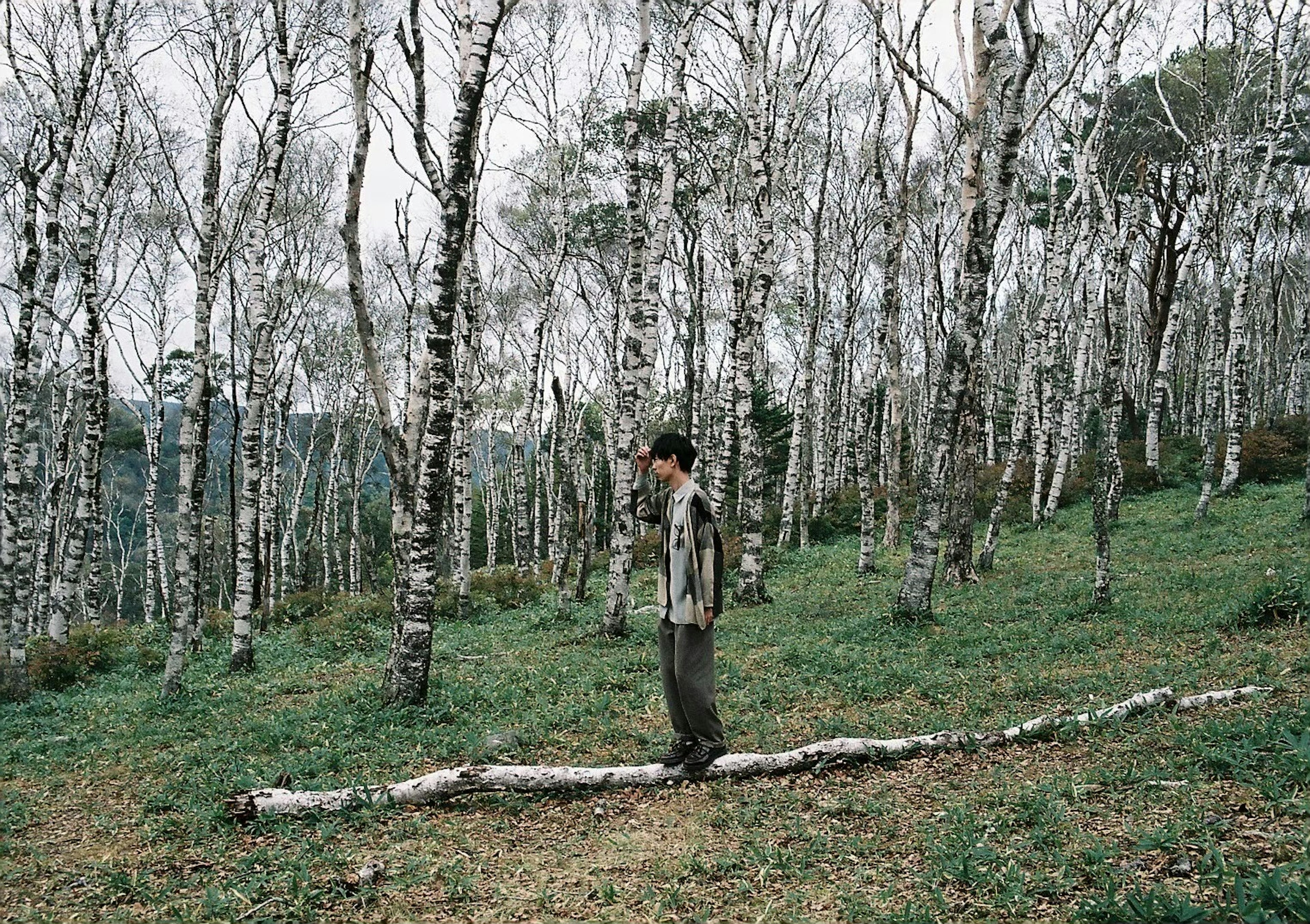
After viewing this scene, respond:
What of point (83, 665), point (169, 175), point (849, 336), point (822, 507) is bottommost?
point (83, 665)

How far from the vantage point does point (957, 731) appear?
230 inches

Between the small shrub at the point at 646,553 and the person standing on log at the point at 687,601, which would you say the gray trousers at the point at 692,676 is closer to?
the person standing on log at the point at 687,601

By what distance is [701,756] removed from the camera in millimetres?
5398

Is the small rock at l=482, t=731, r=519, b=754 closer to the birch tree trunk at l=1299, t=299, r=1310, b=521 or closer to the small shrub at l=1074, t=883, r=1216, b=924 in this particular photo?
the small shrub at l=1074, t=883, r=1216, b=924

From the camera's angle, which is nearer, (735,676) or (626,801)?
(626,801)

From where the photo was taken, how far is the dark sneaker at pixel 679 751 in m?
5.45

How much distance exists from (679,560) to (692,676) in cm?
81

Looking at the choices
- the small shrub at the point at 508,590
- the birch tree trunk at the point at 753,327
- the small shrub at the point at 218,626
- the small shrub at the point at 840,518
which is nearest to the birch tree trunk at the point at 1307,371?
the birch tree trunk at the point at 753,327

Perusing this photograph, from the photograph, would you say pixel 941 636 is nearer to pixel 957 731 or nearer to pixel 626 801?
pixel 957 731

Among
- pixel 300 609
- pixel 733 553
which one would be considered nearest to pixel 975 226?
pixel 733 553

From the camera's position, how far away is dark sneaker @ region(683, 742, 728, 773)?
5.39 metres

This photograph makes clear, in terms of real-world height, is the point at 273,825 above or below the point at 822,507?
below

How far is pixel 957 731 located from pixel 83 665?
1244cm

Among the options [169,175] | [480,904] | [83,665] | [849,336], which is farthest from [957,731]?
[849,336]
